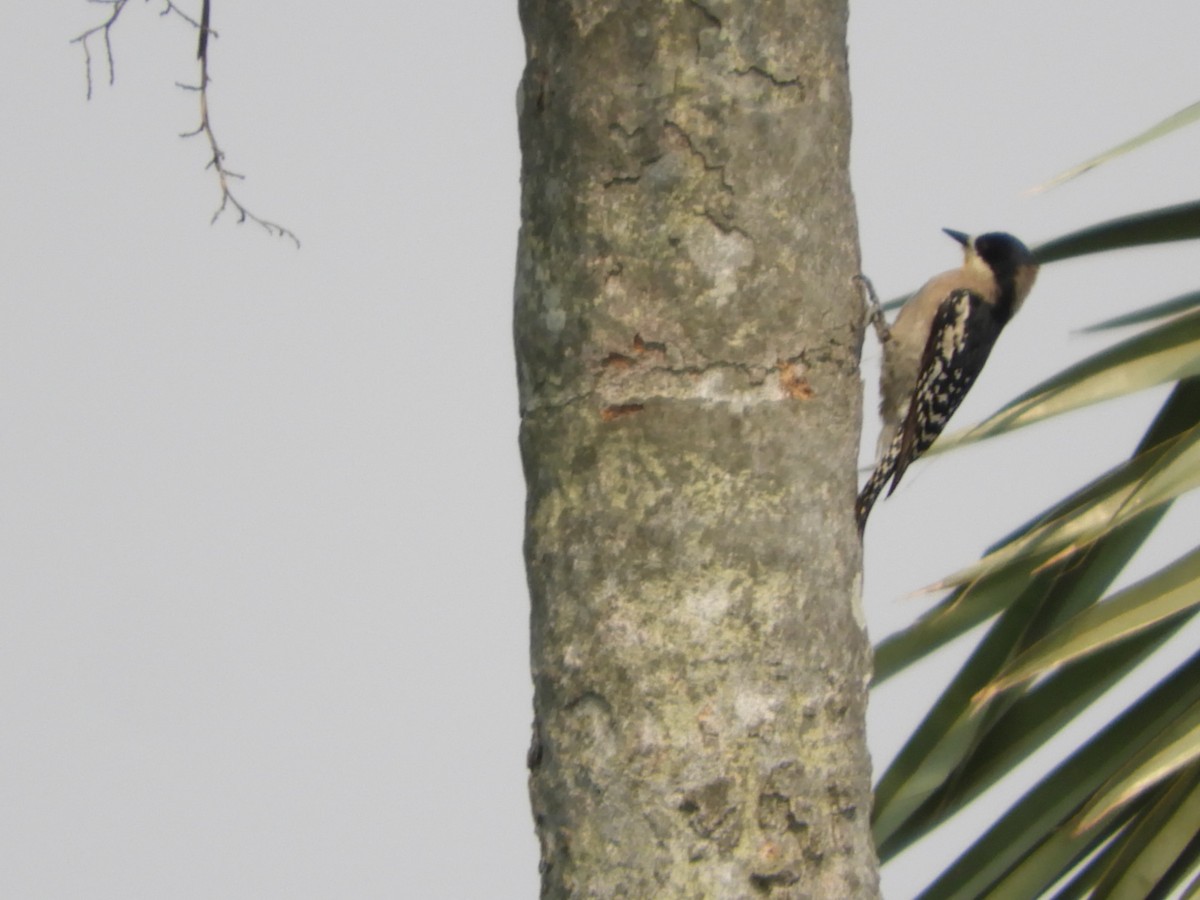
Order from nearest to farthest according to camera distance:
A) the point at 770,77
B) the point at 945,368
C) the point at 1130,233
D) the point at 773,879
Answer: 1. the point at 773,879
2. the point at 770,77
3. the point at 1130,233
4. the point at 945,368

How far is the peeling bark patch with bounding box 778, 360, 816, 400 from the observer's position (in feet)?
7.75

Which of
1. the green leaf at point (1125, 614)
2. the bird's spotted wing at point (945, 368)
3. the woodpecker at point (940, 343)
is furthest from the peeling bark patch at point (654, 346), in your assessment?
the bird's spotted wing at point (945, 368)

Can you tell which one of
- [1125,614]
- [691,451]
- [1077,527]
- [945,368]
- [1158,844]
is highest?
[945,368]

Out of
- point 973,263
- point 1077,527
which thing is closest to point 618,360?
point 1077,527

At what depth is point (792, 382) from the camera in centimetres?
237

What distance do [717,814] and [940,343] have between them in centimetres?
304

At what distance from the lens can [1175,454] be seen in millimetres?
2844

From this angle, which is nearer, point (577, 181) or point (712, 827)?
point (712, 827)

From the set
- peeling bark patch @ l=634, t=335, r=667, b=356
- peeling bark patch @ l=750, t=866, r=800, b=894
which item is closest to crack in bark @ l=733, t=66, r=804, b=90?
peeling bark patch @ l=634, t=335, r=667, b=356

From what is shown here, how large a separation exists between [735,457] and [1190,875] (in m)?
1.43

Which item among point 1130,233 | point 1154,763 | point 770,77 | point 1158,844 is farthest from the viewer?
point 1130,233

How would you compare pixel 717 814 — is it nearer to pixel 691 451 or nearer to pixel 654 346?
pixel 691 451

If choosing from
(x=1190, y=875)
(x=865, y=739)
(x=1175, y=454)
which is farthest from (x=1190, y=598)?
(x=865, y=739)

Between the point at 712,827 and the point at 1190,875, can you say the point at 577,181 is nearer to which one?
the point at 712,827
